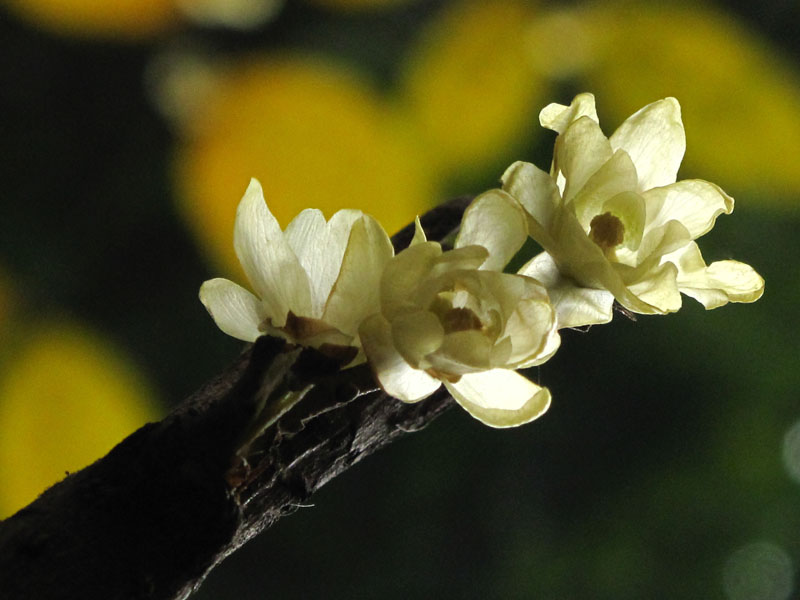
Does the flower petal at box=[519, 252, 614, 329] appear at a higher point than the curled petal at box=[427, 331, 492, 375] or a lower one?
lower

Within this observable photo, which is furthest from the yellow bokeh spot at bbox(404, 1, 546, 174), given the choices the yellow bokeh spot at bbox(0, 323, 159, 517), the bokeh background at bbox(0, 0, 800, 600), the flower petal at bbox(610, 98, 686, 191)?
the flower petal at bbox(610, 98, 686, 191)

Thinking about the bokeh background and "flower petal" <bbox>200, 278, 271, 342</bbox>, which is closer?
"flower petal" <bbox>200, 278, 271, 342</bbox>

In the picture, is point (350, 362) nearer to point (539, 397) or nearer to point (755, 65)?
point (539, 397)

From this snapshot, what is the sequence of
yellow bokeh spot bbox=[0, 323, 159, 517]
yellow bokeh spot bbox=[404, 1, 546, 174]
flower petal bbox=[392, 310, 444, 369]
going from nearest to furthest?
flower petal bbox=[392, 310, 444, 369]
yellow bokeh spot bbox=[0, 323, 159, 517]
yellow bokeh spot bbox=[404, 1, 546, 174]

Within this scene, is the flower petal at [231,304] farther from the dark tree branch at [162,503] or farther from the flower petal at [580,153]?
the flower petal at [580,153]

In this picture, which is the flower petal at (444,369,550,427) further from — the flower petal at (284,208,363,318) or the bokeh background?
the bokeh background

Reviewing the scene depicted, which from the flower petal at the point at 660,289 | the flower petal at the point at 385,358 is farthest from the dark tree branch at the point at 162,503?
the flower petal at the point at 660,289

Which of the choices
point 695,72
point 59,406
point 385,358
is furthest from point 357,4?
point 385,358
